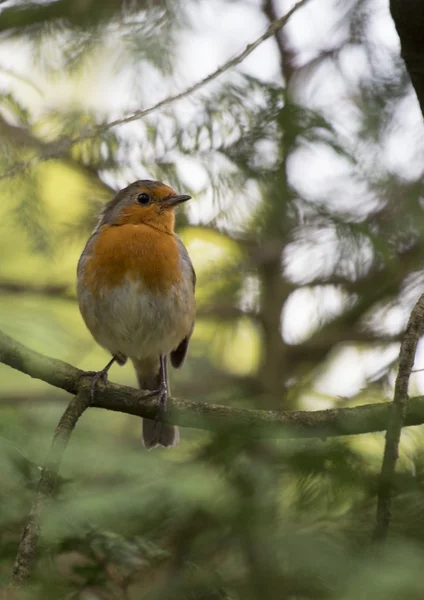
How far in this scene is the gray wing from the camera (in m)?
4.37

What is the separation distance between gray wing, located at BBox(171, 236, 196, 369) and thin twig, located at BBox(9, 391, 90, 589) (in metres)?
1.94

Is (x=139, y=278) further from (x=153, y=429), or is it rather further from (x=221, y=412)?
(x=221, y=412)

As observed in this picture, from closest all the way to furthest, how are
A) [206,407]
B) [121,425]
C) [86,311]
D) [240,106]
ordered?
[206,407] → [240,106] → [86,311] → [121,425]

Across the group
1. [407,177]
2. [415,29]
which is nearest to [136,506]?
[415,29]

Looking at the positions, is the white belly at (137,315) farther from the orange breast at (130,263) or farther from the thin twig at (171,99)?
the thin twig at (171,99)

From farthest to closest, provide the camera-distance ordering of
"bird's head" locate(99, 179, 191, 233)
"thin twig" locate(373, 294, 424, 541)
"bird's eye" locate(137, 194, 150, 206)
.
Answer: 1. "bird's eye" locate(137, 194, 150, 206)
2. "bird's head" locate(99, 179, 191, 233)
3. "thin twig" locate(373, 294, 424, 541)

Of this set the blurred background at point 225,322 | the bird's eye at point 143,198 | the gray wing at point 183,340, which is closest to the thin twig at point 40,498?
the blurred background at point 225,322

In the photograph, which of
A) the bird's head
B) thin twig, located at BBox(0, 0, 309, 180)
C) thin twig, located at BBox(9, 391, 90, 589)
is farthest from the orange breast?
thin twig, located at BBox(9, 391, 90, 589)

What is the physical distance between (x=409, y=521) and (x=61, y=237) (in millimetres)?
2964

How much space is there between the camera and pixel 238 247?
4.10m

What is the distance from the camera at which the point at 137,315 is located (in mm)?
4188

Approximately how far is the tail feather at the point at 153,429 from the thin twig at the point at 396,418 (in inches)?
80.1

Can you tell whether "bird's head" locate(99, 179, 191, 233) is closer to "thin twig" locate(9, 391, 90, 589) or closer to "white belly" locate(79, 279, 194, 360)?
"white belly" locate(79, 279, 194, 360)

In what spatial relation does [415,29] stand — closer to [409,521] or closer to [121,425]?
[409,521]
